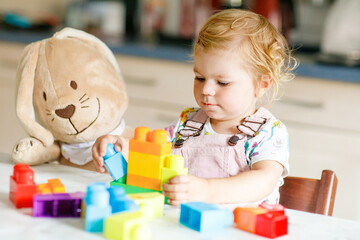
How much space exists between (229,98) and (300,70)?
88cm

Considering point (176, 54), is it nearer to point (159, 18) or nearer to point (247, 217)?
point (159, 18)

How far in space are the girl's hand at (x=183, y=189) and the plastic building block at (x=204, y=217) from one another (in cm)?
5

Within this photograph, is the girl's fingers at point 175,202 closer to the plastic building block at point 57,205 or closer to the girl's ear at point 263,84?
the plastic building block at point 57,205

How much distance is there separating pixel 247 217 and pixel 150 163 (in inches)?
7.1

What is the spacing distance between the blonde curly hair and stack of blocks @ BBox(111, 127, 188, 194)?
0.28 m

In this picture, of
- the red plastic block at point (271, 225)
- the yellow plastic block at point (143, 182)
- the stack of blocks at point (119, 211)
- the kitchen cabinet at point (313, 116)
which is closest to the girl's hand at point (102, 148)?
the yellow plastic block at point (143, 182)

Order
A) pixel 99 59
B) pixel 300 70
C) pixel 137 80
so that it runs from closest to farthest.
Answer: pixel 99 59
pixel 300 70
pixel 137 80

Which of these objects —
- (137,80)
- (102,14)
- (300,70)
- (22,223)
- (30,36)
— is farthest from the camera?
(102,14)

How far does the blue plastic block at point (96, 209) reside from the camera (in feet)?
2.37

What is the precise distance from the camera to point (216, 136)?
109 cm

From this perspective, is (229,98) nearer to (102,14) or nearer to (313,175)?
(313,175)

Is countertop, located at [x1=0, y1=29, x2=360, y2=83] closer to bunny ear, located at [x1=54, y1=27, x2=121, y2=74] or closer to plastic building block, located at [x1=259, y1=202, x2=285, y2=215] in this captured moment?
bunny ear, located at [x1=54, y1=27, x2=121, y2=74]

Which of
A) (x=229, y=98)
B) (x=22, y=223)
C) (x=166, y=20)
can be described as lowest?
(x=22, y=223)

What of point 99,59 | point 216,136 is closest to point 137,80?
point 99,59
